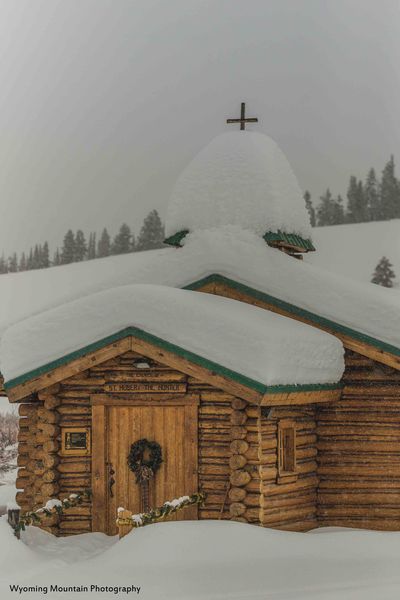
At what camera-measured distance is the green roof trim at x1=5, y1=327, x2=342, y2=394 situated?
1216 centimetres

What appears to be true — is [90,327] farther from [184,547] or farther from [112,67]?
[112,67]

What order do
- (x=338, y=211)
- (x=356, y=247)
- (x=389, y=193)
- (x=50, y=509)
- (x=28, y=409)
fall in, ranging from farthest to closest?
1. (x=356, y=247)
2. (x=389, y=193)
3. (x=338, y=211)
4. (x=28, y=409)
5. (x=50, y=509)

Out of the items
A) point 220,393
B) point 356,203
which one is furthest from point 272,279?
point 356,203

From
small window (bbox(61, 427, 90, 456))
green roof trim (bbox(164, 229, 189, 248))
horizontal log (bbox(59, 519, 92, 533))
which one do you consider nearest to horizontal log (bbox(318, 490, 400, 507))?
horizontal log (bbox(59, 519, 92, 533))

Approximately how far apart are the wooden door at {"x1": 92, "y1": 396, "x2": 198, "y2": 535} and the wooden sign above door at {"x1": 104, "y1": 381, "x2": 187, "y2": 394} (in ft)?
0.49

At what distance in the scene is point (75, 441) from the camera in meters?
13.5

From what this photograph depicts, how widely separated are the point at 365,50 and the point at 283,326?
4.70 m

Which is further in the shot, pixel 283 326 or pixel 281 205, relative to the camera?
pixel 281 205

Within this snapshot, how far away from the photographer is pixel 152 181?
29594mm

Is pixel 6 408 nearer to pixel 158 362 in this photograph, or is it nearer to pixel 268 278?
pixel 268 278

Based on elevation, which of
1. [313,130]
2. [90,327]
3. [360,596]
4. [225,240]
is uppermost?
[313,130]

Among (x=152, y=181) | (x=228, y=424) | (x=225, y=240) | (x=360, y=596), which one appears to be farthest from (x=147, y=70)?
(x=152, y=181)

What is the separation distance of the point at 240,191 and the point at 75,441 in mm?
5803

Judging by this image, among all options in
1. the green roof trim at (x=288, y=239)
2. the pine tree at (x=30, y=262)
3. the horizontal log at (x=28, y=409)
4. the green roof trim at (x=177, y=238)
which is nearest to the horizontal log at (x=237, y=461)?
the horizontal log at (x=28, y=409)
